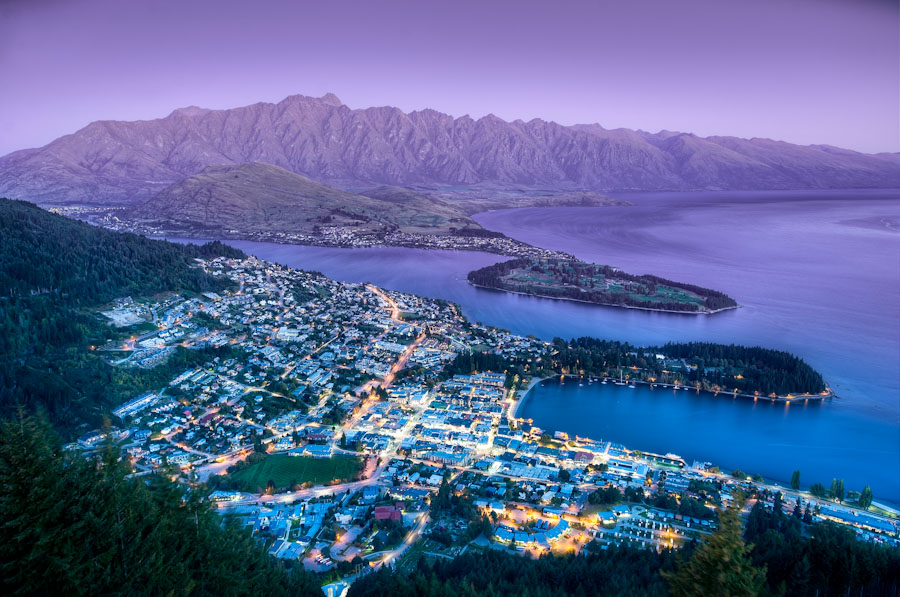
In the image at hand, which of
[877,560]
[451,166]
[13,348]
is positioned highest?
[451,166]

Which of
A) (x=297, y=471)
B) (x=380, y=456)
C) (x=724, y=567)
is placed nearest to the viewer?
(x=724, y=567)

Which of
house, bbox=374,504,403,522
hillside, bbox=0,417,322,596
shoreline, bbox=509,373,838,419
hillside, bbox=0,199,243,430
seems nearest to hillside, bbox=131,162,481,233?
hillside, bbox=0,199,243,430

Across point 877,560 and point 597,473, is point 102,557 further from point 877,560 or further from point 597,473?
point 597,473

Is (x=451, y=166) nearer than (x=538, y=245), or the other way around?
(x=538, y=245)

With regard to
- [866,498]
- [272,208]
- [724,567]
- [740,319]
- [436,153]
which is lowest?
[866,498]

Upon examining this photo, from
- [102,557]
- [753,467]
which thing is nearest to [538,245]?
[753,467]

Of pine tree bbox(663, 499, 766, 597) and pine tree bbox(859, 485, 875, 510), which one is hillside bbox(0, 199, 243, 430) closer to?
pine tree bbox(663, 499, 766, 597)

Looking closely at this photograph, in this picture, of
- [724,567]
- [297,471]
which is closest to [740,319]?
[297,471]

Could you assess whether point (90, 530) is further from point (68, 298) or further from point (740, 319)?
point (740, 319)
